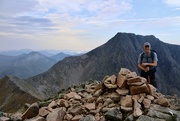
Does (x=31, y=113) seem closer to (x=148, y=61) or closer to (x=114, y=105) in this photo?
(x=114, y=105)

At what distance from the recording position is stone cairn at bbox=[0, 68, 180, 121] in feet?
39.3

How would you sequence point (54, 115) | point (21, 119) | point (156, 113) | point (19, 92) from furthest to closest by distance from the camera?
1. point (19, 92)
2. point (21, 119)
3. point (54, 115)
4. point (156, 113)

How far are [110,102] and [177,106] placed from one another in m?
3.65

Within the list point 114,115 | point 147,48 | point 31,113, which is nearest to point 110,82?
point 147,48

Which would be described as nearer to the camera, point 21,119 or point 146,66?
point 21,119

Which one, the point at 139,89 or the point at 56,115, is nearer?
the point at 56,115

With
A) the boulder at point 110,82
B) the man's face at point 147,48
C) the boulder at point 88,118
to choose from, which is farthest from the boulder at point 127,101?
the man's face at point 147,48

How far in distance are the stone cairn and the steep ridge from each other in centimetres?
7044

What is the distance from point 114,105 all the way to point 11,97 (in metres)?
92.6

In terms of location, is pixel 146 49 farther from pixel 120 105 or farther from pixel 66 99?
pixel 66 99

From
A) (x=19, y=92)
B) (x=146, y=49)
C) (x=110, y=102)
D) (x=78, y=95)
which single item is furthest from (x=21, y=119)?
(x=19, y=92)

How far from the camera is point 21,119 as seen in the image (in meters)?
13.7

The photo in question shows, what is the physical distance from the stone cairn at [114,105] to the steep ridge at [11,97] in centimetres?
7044

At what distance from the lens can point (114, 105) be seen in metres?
13.0
